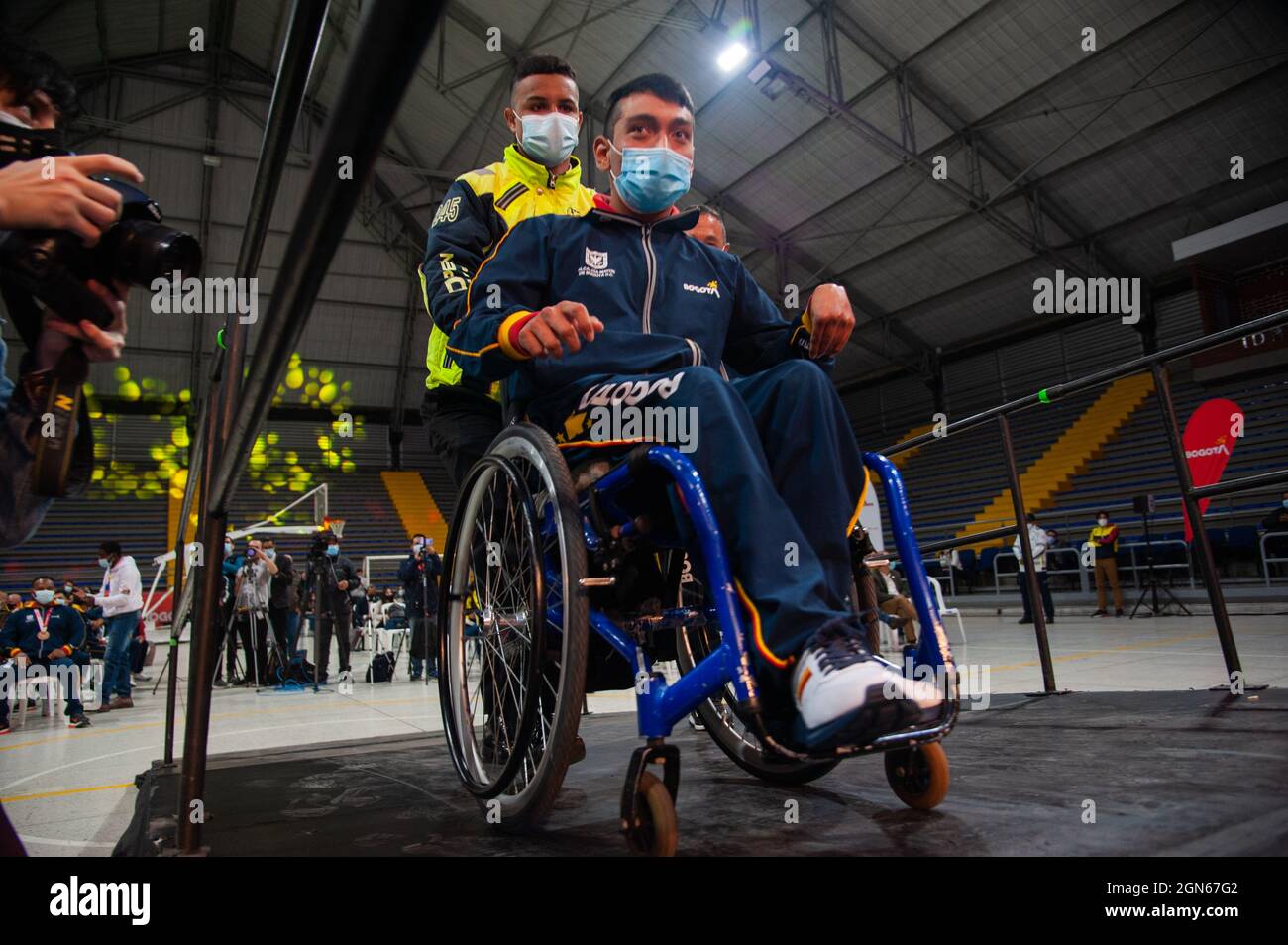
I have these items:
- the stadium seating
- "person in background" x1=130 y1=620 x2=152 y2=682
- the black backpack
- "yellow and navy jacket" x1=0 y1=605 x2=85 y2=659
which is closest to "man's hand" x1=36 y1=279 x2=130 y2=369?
"yellow and navy jacket" x1=0 y1=605 x2=85 y2=659

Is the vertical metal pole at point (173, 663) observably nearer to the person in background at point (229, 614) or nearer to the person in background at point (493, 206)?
the person in background at point (493, 206)

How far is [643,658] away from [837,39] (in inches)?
412

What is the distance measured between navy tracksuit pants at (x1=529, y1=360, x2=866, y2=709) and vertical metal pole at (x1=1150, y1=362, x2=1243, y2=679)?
57.4 inches

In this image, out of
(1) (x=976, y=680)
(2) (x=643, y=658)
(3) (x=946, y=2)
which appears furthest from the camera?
(3) (x=946, y=2)

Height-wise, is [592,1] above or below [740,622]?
above

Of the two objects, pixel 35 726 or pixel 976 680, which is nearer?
pixel 976 680

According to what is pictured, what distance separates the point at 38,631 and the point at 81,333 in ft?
17.7

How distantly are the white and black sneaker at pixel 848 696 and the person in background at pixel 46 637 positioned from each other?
5.26m

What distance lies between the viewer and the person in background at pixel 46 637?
479cm

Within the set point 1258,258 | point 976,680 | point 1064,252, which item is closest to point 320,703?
point 976,680

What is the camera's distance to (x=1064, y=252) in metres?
11.7
